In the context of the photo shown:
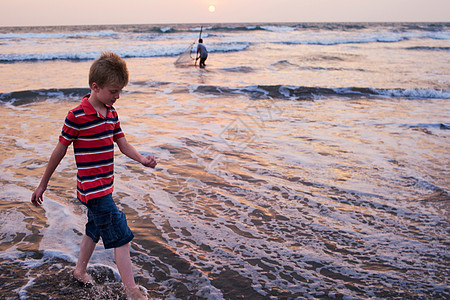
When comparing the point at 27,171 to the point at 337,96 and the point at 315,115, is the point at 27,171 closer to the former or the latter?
the point at 315,115

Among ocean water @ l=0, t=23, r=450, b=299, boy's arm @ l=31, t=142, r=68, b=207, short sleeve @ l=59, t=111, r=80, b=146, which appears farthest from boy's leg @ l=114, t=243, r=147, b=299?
short sleeve @ l=59, t=111, r=80, b=146

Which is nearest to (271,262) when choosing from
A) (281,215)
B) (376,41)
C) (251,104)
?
(281,215)

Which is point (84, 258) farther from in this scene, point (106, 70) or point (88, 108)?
point (106, 70)

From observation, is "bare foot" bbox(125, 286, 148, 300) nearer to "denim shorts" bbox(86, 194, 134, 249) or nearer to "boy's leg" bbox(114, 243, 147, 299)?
"boy's leg" bbox(114, 243, 147, 299)

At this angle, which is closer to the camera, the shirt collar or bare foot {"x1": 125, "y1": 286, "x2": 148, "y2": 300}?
the shirt collar

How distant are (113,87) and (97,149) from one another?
39cm

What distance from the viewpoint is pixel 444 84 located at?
41.0ft

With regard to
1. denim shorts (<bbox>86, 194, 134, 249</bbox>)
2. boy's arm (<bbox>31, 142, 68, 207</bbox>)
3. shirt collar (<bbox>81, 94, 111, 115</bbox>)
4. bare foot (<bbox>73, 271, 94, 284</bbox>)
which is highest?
shirt collar (<bbox>81, 94, 111, 115</bbox>)

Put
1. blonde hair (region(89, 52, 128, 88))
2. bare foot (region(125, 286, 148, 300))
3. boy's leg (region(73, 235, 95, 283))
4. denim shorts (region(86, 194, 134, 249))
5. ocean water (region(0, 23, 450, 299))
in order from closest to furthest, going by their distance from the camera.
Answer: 1. blonde hair (region(89, 52, 128, 88))
2. denim shorts (region(86, 194, 134, 249))
3. bare foot (region(125, 286, 148, 300))
4. boy's leg (region(73, 235, 95, 283))
5. ocean water (region(0, 23, 450, 299))

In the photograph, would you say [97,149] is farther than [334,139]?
No

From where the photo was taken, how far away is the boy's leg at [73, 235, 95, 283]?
2.44 meters

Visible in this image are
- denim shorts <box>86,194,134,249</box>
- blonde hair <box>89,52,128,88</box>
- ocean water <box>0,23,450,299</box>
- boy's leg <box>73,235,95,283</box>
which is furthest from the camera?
ocean water <box>0,23,450,299</box>

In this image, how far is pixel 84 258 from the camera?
2.48 meters

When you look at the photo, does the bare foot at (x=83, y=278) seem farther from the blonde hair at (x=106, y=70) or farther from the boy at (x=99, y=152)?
the blonde hair at (x=106, y=70)
